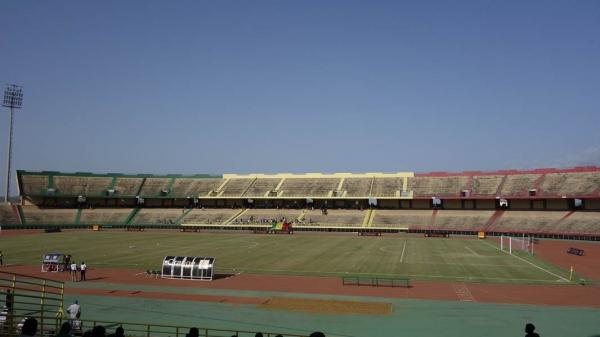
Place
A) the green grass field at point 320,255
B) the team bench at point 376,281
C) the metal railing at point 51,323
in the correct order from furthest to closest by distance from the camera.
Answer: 1. the green grass field at point 320,255
2. the team bench at point 376,281
3. the metal railing at point 51,323

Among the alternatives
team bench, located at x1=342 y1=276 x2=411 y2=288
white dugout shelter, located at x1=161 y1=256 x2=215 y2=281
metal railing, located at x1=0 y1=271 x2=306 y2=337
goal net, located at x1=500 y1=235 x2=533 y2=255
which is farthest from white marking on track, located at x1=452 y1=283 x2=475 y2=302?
goal net, located at x1=500 y1=235 x2=533 y2=255

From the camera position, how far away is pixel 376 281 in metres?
36.3

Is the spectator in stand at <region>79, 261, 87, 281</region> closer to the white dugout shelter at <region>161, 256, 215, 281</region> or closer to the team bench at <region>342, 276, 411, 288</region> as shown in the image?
the white dugout shelter at <region>161, 256, 215, 281</region>

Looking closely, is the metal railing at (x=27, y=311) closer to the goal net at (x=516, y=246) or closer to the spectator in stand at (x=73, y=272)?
the spectator in stand at (x=73, y=272)

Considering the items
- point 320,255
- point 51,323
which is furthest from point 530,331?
point 320,255

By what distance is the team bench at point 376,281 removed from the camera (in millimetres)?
36125

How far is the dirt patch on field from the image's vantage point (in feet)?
92.4

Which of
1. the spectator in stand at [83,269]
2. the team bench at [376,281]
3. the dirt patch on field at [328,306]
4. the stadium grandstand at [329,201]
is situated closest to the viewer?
the dirt patch on field at [328,306]

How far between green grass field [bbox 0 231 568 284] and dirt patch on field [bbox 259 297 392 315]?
10.9 m

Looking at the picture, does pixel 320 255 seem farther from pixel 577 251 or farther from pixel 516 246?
pixel 577 251

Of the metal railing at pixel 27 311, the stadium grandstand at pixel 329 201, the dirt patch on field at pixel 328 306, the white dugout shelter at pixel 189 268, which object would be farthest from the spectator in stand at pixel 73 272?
the stadium grandstand at pixel 329 201

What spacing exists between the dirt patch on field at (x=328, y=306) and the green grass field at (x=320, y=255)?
10.9 metres

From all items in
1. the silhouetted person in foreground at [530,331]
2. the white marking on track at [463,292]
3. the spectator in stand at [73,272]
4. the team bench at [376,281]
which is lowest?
the spectator in stand at [73,272]

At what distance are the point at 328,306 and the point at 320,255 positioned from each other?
25208mm
